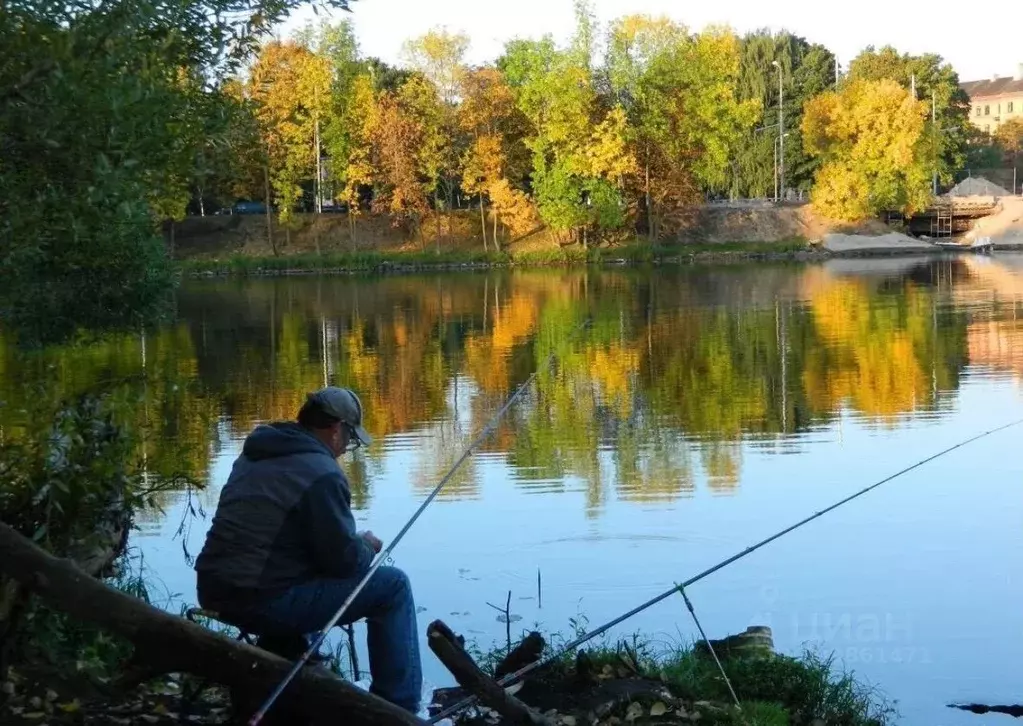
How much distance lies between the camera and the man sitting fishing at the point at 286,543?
17.5 ft

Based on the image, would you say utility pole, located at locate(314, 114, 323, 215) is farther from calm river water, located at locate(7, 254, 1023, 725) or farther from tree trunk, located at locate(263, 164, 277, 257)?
calm river water, located at locate(7, 254, 1023, 725)

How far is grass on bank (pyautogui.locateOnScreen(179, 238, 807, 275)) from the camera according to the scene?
5953cm

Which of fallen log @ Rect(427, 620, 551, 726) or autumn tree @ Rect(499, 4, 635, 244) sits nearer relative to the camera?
fallen log @ Rect(427, 620, 551, 726)

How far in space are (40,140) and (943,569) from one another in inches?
266

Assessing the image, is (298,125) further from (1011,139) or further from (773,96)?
(1011,139)

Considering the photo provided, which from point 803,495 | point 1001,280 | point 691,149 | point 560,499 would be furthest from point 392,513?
point 691,149

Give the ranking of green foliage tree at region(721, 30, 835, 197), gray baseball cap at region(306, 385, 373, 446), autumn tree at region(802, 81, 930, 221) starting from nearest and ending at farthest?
1. gray baseball cap at region(306, 385, 373, 446)
2. autumn tree at region(802, 81, 930, 221)
3. green foliage tree at region(721, 30, 835, 197)

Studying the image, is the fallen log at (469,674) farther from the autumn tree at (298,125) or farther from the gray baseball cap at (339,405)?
the autumn tree at (298,125)

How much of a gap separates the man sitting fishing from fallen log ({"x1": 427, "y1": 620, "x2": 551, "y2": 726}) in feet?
2.02

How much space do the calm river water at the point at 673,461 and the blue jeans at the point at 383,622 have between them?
196cm

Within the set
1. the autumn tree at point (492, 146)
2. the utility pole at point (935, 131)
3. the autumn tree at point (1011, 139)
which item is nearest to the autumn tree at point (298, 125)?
the autumn tree at point (492, 146)

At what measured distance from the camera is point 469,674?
498cm

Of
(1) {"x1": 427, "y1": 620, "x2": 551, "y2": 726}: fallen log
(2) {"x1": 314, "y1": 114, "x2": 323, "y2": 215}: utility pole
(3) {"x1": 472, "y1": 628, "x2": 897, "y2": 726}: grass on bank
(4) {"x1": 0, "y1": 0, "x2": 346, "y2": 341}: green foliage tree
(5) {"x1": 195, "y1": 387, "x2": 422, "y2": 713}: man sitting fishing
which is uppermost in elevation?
(2) {"x1": 314, "y1": 114, "x2": 323, "y2": 215}: utility pole

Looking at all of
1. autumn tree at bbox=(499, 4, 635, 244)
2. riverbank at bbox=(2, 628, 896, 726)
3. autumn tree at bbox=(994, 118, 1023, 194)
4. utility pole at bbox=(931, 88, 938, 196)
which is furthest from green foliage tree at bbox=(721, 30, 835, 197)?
riverbank at bbox=(2, 628, 896, 726)
